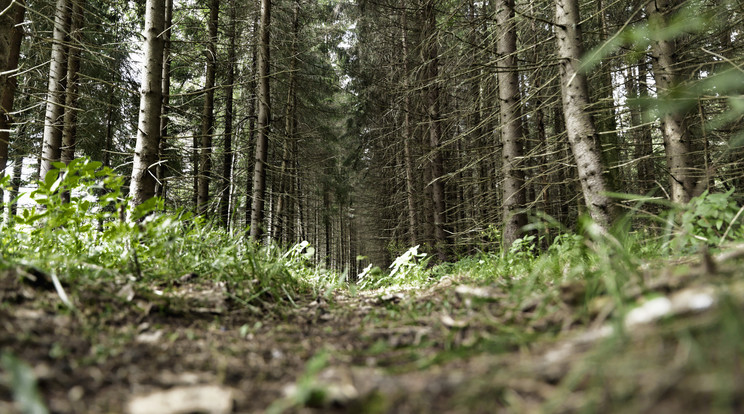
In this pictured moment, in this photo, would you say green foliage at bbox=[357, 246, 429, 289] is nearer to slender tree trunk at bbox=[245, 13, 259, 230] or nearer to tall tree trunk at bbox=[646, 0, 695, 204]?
tall tree trunk at bbox=[646, 0, 695, 204]

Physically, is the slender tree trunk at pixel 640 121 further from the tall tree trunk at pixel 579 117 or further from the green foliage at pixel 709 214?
the green foliage at pixel 709 214

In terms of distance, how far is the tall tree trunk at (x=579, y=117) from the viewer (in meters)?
3.32

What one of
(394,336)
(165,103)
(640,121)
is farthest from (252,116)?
(394,336)

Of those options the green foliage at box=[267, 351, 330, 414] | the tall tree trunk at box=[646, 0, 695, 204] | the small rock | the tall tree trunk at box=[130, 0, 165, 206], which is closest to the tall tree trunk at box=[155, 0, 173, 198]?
the tall tree trunk at box=[130, 0, 165, 206]

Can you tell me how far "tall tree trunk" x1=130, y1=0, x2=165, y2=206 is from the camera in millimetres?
3934

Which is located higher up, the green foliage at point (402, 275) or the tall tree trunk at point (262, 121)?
the tall tree trunk at point (262, 121)

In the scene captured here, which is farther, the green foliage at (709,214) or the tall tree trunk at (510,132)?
the tall tree trunk at (510,132)

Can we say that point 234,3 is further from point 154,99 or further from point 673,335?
point 673,335

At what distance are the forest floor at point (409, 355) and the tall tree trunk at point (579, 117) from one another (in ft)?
6.81

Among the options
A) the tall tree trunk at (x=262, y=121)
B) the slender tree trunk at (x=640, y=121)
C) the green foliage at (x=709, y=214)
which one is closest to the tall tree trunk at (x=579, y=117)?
the slender tree trunk at (x=640, y=121)

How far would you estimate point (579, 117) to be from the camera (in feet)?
11.2

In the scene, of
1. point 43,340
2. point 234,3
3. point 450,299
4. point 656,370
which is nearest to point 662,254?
point 450,299

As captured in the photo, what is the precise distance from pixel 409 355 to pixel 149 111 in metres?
4.20

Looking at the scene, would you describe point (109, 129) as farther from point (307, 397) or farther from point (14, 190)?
point (307, 397)
